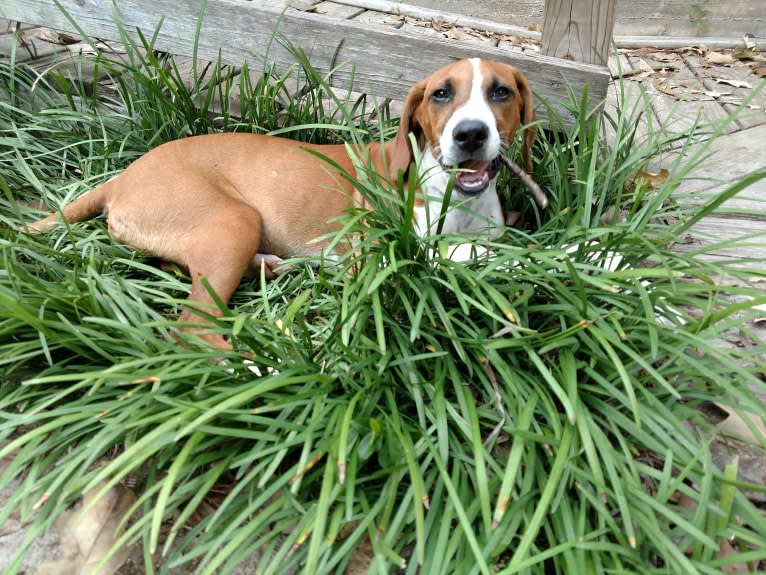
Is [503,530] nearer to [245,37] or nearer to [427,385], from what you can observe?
Result: [427,385]

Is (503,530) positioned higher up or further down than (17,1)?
further down

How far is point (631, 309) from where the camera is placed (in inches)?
79.4

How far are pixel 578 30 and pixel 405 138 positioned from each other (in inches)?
47.8

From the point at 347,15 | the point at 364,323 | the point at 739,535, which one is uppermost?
the point at 347,15

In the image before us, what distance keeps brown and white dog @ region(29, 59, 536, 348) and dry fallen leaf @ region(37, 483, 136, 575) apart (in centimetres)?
77

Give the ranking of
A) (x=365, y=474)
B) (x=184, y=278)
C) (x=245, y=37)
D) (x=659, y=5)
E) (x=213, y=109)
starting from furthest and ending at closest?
1. (x=659, y=5)
2. (x=213, y=109)
3. (x=245, y=37)
4. (x=184, y=278)
5. (x=365, y=474)

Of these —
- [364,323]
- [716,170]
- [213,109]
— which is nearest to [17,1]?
[213,109]

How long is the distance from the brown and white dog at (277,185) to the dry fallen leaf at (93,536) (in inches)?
30.3

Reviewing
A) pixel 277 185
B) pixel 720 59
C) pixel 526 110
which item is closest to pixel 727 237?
pixel 526 110

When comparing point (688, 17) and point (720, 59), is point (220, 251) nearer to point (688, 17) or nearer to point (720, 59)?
point (720, 59)

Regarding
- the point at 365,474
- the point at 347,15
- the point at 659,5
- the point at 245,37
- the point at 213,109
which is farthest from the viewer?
the point at 659,5

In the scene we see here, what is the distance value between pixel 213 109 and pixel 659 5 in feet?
17.8

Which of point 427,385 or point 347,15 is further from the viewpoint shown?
point 347,15

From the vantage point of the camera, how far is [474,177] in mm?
2650
